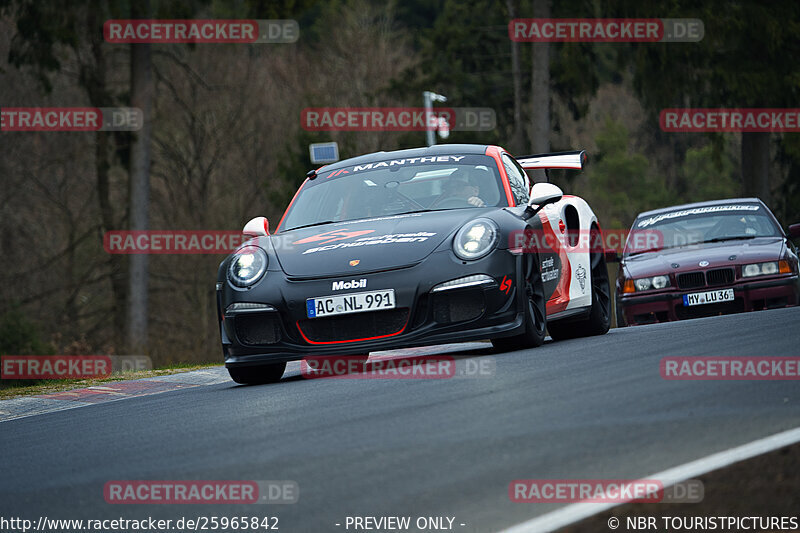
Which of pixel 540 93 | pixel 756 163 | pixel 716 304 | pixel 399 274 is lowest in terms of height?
pixel 716 304

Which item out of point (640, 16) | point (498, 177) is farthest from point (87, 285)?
point (498, 177)

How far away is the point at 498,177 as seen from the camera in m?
9.20

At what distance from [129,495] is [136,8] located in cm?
2337

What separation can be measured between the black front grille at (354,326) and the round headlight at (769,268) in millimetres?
6060

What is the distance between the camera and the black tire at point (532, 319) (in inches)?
319

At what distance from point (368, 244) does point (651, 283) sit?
565cm

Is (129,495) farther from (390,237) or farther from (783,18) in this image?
(783,18)

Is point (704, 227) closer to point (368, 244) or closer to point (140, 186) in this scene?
point (368, 244)

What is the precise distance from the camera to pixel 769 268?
12.6 metres

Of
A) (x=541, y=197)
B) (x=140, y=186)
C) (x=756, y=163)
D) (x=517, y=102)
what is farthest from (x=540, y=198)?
(x=517, y=102)

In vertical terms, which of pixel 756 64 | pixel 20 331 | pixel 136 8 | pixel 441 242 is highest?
pixel 136 8

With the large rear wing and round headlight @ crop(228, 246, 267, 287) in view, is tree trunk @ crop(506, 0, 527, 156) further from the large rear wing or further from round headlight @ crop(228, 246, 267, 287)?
round headlight @ crop(228, 246, 267, 287)

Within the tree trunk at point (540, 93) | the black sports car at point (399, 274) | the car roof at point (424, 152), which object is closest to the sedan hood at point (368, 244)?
the black sports car at point (399, 274)

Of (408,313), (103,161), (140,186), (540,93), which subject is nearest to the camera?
(408,313)
